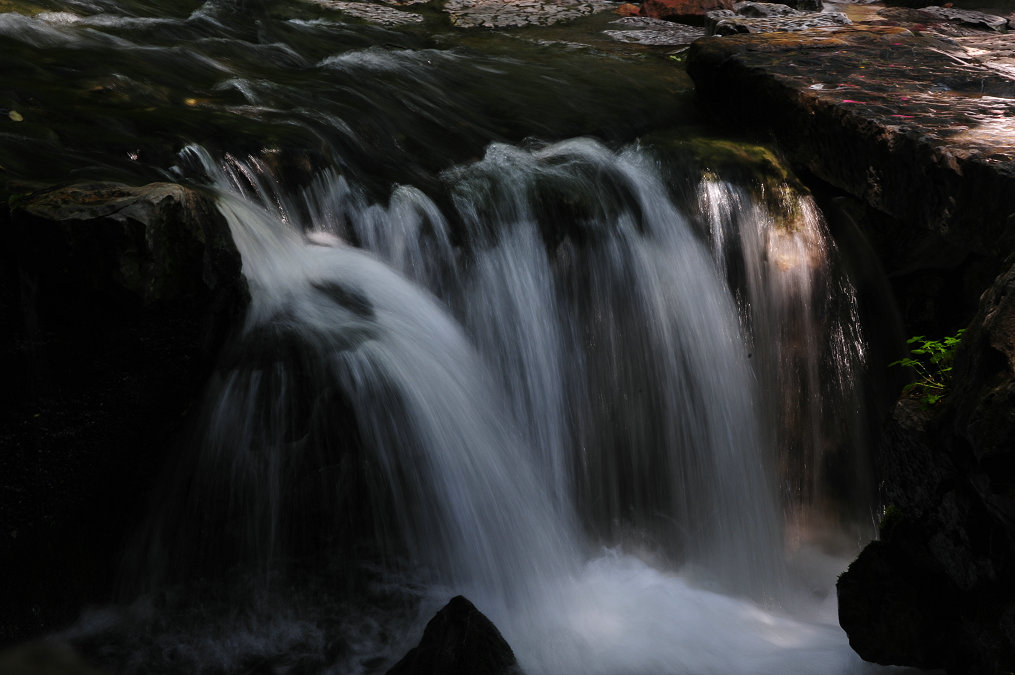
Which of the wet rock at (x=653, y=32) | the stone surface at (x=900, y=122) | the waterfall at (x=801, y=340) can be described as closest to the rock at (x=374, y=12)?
the wet rock at (x=653, y=32)

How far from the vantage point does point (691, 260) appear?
199 inches

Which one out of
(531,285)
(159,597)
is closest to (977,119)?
(531,285)

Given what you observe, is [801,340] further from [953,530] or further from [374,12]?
[374,12]

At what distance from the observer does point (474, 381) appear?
4.18 meters

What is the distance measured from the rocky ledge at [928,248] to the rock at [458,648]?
1382 millimetres

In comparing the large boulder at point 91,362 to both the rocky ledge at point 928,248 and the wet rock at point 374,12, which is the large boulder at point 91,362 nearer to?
the rocky ledge at point 928,248

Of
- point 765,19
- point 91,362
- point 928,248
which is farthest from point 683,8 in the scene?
point 91,362

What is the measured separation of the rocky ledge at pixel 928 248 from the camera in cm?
287

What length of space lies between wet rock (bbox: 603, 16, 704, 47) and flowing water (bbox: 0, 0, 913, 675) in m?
2.73

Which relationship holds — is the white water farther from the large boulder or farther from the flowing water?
the large boulder

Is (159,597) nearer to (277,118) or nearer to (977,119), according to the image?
(277,118)

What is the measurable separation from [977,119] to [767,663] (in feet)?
10.0

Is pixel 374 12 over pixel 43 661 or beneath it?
over

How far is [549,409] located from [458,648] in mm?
1613
